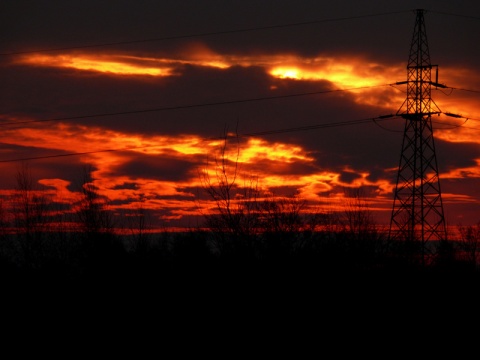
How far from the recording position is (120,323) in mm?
31859

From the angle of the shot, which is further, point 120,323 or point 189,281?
point 189,281

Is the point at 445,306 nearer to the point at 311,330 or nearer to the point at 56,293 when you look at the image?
the point at 311,330

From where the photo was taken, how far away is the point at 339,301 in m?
31.8

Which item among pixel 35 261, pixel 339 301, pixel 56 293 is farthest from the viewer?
pixel 35 261

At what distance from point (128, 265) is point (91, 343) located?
10.2 m

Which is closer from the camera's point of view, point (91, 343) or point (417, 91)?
point (91, 343)

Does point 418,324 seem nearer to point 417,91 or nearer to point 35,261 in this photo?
point 417,91

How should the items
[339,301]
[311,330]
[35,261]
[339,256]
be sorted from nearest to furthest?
[311,330], [339,301], [339,256], [35,261]

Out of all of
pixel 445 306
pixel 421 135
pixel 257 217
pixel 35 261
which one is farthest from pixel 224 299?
pixel 35 261

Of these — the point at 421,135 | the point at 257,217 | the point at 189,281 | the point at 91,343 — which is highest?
the point at 421,135

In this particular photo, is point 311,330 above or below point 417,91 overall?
below

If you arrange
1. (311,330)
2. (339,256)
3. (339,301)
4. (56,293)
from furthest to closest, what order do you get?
(56,293)
(339,256)
(339,301)
(311,330)

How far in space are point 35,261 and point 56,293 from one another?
15772 mm

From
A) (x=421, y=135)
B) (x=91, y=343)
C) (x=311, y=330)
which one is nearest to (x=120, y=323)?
(x=91, y=343)
